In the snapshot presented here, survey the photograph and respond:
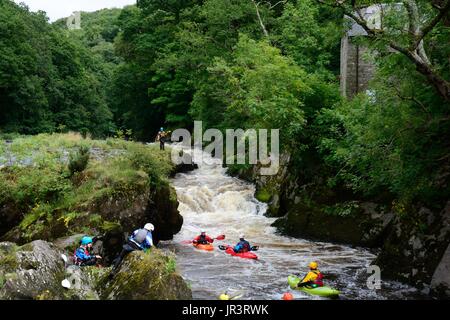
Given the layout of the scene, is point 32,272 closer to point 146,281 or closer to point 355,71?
point 146,281

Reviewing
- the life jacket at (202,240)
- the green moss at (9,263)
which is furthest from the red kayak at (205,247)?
the green moss at (9,263)

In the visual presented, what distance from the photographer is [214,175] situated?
26.2 metres

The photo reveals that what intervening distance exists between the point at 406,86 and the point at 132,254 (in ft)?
23.8

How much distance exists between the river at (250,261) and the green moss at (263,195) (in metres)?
0.25

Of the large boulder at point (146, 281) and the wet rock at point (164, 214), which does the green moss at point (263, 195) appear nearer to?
the wet rock at point (164, 214)

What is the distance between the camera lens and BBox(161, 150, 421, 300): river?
11.5m

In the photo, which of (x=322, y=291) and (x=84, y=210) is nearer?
(x=322, y=291)

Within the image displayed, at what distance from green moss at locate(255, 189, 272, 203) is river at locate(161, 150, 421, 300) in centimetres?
25

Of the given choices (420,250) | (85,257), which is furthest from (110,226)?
(420,250)

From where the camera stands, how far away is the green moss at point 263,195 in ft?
68.2

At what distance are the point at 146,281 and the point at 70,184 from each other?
25.3 feet

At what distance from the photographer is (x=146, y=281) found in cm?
862

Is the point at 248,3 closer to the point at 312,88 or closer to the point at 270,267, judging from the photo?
the point at 312,88
